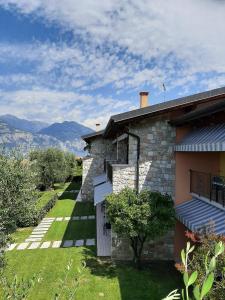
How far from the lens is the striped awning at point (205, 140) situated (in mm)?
13955

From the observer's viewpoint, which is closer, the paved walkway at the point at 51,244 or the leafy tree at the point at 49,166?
the paved walkway at the point at 51,244

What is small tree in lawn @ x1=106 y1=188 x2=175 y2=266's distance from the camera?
57.7 ft

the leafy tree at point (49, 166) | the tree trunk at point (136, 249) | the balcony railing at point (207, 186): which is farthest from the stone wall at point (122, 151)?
the leafy tree at point (49, 166)

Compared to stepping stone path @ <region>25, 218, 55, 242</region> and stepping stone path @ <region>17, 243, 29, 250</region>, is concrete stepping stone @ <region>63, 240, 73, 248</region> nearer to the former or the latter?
stepping stone path @ <region>25, 218, 55, 242</region>

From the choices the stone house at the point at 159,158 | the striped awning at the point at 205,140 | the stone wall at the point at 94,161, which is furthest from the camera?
the stone wall at the point at 94,161

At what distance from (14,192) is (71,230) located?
1306 centimetres

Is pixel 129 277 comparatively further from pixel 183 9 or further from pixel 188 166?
pixel 183 9

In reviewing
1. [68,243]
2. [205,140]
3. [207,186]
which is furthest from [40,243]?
[205,140]

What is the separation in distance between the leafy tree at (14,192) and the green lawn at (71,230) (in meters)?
9.16

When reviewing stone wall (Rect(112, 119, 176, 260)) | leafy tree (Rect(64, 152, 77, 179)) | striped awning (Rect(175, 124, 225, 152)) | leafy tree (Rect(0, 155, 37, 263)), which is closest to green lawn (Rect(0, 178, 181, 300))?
leafy tree (Rect(0, 155, 37, 263))

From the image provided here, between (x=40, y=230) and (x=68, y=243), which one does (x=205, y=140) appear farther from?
(x=40, y=230)

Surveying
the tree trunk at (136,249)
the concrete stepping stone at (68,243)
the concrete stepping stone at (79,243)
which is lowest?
the concrete stepping stone at (68,243)

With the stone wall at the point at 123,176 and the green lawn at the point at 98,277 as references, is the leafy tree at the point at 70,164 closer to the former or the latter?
the green lawn at the point at 98,277

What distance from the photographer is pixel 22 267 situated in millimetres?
20125
